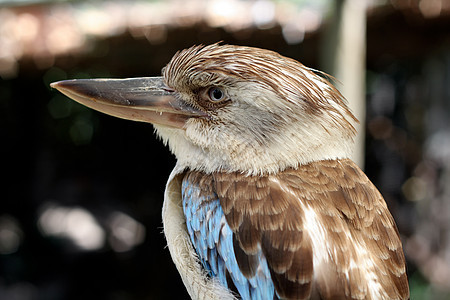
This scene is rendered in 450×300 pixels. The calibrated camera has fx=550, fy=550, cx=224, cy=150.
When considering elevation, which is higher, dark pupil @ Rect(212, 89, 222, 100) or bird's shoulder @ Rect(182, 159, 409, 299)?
dark pupil @ Rect(212, 89, 222, 100)

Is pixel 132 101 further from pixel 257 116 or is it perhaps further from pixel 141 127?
pixel 141 127

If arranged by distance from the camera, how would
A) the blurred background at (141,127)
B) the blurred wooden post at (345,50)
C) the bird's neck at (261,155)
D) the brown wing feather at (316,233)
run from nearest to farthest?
the brown wing feather at (316,233) < the bird's neck at (261,155) < the blurred wooden post at (345,50) < the blurred background at (141,127)

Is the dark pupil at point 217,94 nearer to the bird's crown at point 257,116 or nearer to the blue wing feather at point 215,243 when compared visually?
the bird's crown at point 257,116

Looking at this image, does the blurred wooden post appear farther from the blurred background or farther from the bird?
the bird

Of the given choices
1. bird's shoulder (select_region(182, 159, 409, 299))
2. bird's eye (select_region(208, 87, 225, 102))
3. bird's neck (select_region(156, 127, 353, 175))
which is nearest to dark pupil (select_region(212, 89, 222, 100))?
bird's eye (select_region(208, 87, 225, 102))

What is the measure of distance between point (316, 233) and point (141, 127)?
6061 millimetres

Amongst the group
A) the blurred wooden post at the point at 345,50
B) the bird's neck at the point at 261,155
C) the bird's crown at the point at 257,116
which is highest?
the blurred wooden post at the point at 345,50

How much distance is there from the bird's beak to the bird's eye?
7 centimetres

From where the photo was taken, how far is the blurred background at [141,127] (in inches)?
167

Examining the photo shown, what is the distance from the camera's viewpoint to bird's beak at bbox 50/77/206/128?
2.15 metres

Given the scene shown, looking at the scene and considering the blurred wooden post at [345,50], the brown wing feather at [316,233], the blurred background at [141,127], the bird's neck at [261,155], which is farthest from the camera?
the blurred background at [141,127]

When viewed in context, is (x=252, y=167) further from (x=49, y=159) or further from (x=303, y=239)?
(x=49, y=159)

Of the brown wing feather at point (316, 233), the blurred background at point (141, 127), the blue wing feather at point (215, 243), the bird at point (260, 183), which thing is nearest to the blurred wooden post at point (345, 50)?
the blurred background at point (141, 127)

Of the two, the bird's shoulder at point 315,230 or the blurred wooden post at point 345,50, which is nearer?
the bird's shoulder at point 315,230
